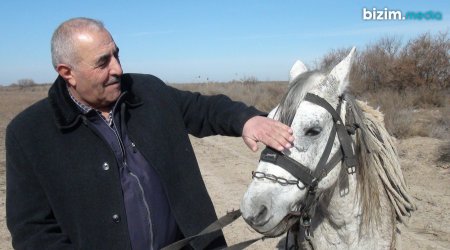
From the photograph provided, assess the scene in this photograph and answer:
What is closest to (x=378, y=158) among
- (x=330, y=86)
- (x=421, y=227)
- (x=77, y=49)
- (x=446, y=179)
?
(x=330, y=86)

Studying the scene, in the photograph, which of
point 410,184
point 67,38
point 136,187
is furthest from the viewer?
point 410,184

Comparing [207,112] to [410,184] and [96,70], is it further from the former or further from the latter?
[410,184]

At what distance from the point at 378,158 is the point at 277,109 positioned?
36.3 inches

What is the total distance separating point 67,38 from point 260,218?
1.35m

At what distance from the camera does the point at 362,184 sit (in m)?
2.50

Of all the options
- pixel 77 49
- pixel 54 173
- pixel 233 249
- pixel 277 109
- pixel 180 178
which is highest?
pixel 77 49

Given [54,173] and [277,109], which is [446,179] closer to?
[277,109]

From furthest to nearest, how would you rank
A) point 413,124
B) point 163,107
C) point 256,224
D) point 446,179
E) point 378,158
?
point 413,124 < point 446,179 < point 378,158 < point 163,107 < point 256,224

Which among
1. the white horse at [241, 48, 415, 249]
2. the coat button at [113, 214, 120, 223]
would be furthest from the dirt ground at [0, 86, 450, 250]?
the coat button at [113, 214, 120, 223]

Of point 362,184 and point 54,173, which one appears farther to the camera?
point 362,184

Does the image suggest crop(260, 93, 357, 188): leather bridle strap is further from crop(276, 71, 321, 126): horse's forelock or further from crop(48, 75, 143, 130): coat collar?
crop(48, 75, 143, 130): coat collar

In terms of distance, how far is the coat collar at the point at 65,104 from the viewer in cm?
191

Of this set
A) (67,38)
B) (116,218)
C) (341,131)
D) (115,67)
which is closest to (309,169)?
(341,131)

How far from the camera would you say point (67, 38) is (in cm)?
187
